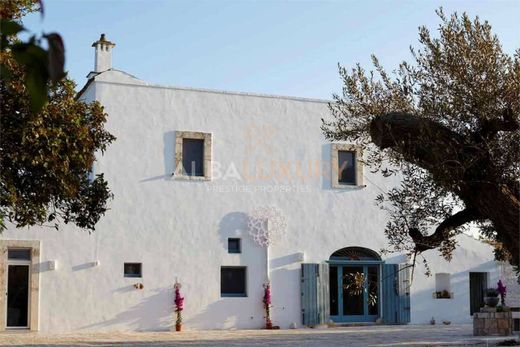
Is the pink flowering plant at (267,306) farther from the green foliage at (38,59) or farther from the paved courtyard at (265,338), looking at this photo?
the green foliage at (38,59)

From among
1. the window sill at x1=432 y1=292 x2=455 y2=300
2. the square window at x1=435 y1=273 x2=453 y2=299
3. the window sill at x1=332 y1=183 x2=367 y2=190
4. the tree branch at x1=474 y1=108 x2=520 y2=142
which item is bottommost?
the window sill at x1=432 y1=292 x2=455 y2=300

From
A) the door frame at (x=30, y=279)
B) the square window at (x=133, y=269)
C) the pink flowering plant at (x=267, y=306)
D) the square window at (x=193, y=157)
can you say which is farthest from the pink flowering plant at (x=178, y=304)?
the door frame at (x=30, y=279)

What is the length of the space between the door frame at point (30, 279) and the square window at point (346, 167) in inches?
350

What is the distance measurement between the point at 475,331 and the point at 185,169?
8.66 m

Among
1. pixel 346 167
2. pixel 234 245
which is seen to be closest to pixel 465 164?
pixel 234 245

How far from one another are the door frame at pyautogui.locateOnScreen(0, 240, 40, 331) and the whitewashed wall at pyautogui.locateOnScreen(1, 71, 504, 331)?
158 millimetres

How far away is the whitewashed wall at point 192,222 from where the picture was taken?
19.7 metres

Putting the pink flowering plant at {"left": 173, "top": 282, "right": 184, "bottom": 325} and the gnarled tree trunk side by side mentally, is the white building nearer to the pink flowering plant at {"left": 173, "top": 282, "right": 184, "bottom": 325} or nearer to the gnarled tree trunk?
the pink flowering plant at {"left": 173, "top": 282, "right": 184, "bottom": 325}

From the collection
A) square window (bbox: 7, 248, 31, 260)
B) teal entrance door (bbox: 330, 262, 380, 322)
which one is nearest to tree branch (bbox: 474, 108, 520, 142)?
teal entrance door (bbox: 330, 262, 380, 322)

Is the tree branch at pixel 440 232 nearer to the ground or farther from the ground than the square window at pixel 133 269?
farther from the ground

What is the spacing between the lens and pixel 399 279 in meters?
22.8

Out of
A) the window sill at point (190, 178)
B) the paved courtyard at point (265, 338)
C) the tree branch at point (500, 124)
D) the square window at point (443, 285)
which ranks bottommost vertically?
the paved courtyard at point (265, 338)

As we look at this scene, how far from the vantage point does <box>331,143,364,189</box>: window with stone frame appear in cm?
2266

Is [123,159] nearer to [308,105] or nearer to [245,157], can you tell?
[245,157]
